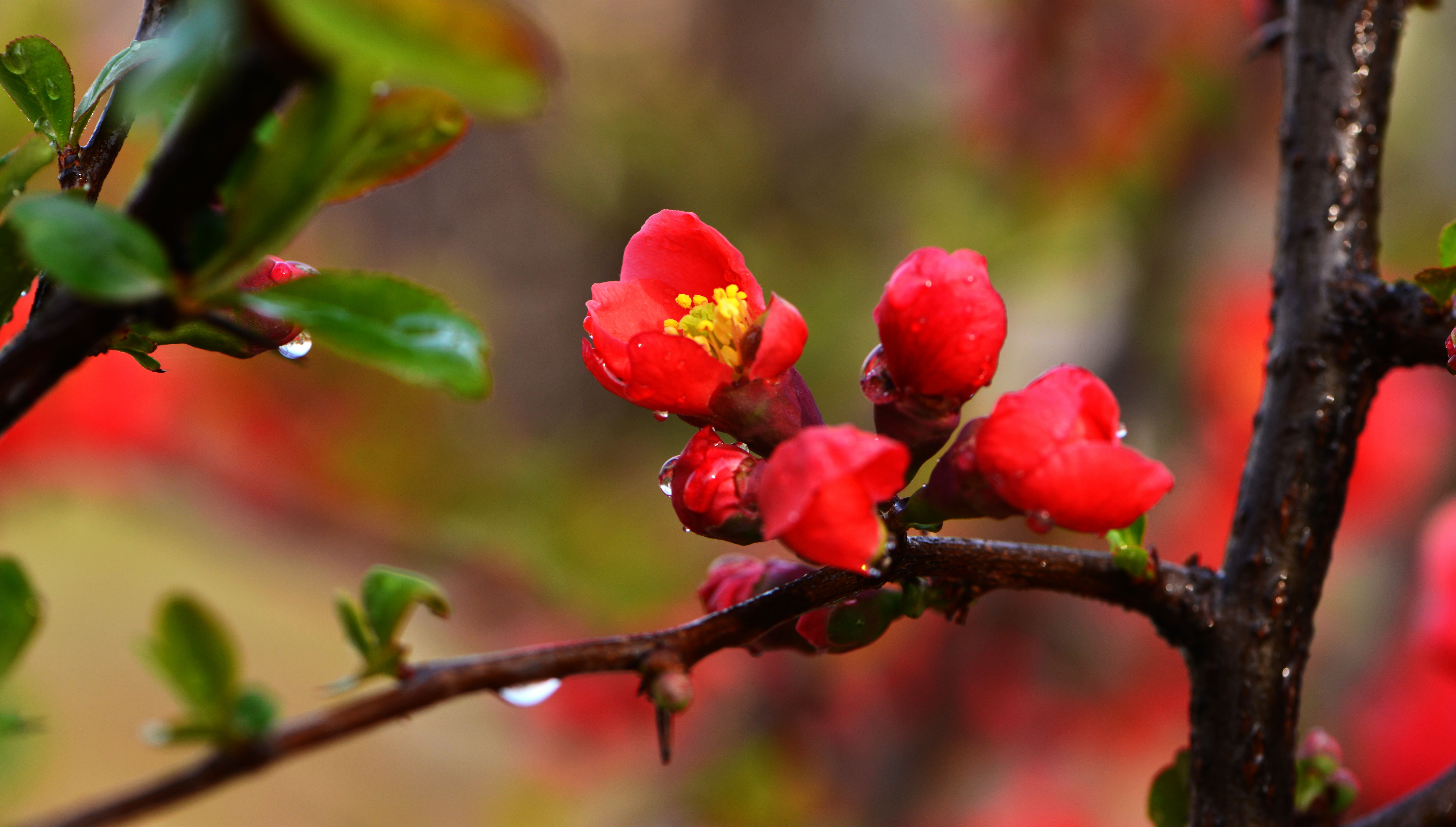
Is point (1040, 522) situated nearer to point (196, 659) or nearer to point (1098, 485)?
point (1098, 485)

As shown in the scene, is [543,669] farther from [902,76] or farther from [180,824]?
[902,76]

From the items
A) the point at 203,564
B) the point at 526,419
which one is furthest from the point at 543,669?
the point at 526,419

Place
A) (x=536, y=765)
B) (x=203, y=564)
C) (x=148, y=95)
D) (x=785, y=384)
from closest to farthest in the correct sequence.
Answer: (x=148, y=95), (x=785, y=384), (x=536, y=765), (x=203, y=564)

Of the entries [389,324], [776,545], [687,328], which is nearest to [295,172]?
[389,324]

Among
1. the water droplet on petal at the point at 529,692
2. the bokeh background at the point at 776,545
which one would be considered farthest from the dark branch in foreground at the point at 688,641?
the bokeh background at the point at 776,545

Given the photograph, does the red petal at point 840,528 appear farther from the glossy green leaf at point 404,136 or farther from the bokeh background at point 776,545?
the bokeh background at point 776,545
